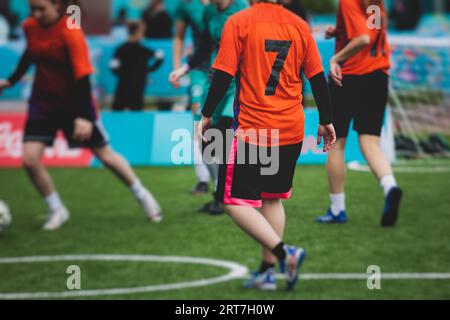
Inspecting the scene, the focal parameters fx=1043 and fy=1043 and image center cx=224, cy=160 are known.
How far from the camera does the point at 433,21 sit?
34312 mm

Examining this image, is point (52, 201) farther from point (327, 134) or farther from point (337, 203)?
point (327, 134)

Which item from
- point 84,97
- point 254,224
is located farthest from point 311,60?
point 84,97

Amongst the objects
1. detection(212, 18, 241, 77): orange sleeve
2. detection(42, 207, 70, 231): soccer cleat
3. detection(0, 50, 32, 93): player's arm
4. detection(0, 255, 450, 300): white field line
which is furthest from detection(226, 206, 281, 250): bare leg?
detection(42, 207, 70, 231): soccer cleat

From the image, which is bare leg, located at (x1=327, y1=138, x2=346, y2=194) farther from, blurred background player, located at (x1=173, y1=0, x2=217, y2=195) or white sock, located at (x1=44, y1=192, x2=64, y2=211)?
white sock, located at (x1=44, y1=192, x2=64, y2=211)

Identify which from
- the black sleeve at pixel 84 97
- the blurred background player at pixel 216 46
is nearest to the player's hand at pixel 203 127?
the blurred background player at pixel 216 46

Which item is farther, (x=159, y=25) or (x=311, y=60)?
(x=159, y=25)

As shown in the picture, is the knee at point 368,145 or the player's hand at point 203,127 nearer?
the player's hand at point 203,127

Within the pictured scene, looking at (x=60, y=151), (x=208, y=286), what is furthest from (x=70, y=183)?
(x=208, y=286)

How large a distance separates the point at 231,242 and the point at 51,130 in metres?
2.04

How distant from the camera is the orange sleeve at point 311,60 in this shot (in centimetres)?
439

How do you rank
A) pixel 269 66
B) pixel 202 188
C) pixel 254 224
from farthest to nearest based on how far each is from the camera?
pixel 202 188, pixel 254 224, pixel 269 66

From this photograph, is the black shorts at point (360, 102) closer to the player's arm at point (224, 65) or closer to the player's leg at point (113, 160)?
the player's arm at point (224, 65)

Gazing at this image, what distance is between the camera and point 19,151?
48.9ft

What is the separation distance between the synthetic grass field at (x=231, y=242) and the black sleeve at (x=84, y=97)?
1106 millimetres
